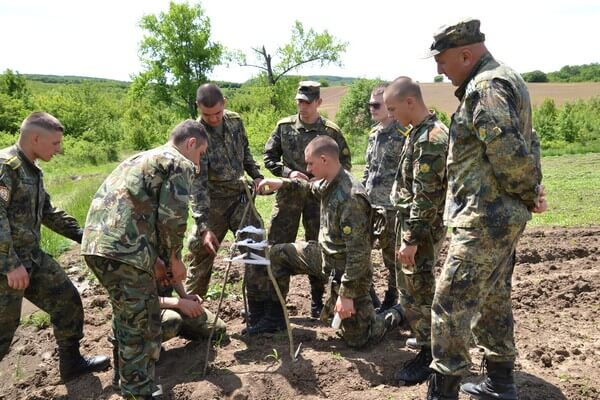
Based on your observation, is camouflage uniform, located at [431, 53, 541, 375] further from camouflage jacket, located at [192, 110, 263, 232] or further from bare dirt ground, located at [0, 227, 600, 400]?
camouflage jacket, located at [192, 110, 263, 232]

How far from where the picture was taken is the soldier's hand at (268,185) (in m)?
4.82

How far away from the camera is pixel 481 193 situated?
10.8 ft

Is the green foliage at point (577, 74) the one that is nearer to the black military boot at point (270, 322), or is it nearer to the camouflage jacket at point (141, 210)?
the black military boot at point (270, 322)

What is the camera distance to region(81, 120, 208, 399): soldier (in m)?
3.81

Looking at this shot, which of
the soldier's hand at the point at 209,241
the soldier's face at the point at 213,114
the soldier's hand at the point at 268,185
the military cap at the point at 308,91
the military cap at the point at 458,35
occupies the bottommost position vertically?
the soldier's hand at the point at 209,241

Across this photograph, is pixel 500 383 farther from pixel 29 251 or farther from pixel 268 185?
pixel 29 251

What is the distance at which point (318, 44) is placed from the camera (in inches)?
1411

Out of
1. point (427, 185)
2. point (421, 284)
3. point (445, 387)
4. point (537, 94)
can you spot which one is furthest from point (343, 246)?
point (537, 94)

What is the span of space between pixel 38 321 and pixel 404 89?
189 inches

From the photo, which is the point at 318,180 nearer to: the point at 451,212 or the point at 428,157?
the point at 428,157

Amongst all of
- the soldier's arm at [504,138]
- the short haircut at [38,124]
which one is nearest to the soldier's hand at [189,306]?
the short haircut at [38,124]

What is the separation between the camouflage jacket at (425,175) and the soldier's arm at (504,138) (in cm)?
62

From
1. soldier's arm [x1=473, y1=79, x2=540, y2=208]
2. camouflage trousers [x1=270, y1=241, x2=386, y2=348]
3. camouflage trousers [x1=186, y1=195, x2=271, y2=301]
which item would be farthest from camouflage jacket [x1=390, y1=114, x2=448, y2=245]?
camouflage trousers [x1=186, y1=195, x2=271, y2=301]

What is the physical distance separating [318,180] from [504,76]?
222 cm
